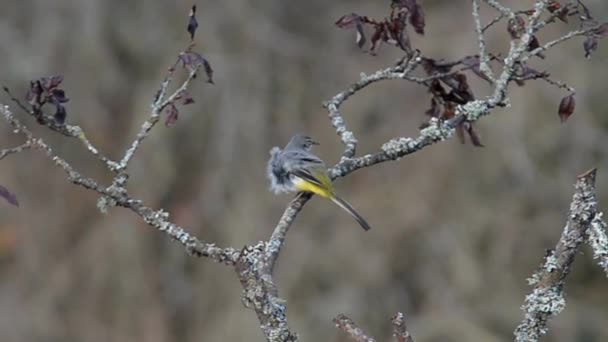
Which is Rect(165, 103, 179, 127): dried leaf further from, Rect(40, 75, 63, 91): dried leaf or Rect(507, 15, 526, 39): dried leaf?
Rect(507, 15, 526, 39): dried leaf

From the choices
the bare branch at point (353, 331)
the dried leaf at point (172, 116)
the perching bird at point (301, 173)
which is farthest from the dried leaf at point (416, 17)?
the bare branch at point (353, 331)

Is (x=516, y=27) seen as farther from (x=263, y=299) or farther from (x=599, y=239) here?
(x=263, y=299)

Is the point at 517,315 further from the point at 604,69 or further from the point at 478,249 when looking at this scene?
the point at 604,69

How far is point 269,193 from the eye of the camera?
328 inches

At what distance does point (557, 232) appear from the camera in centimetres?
785

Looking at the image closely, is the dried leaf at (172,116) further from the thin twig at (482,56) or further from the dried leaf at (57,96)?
the thin twig at (482,56)

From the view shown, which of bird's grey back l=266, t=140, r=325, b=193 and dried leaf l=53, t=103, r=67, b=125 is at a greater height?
bird's grey back l=266, t=140, r=325, b=193

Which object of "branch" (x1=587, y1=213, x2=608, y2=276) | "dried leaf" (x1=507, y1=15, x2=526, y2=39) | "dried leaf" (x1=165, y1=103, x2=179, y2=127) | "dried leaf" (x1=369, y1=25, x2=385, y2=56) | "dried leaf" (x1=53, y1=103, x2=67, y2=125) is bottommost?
"branch" (x1=587, y1=213, x2=608, y2=276)

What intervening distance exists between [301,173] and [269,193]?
14.0ft

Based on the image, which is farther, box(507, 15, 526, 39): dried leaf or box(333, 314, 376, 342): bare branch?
box(507, 15, 526, 39): dried leaf

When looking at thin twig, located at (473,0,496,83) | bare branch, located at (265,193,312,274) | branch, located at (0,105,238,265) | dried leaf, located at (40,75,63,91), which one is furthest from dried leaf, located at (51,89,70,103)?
thin twig, located at (473,0,496,83)

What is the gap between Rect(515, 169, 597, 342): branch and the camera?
7.41 ft

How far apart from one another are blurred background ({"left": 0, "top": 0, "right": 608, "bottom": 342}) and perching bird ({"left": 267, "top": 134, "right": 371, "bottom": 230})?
128 inches

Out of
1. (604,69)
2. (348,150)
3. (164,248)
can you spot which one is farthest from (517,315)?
(348,150)
